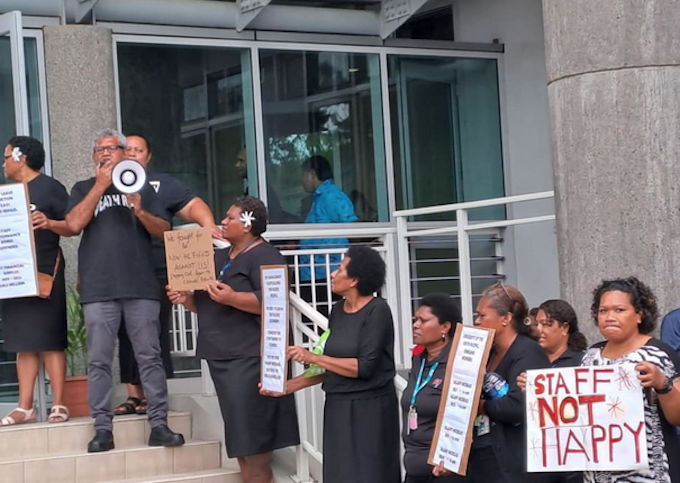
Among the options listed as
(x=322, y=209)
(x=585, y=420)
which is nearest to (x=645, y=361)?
(x=585, y=420)

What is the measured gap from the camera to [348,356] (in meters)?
5.82

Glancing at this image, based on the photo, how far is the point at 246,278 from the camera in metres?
6.62

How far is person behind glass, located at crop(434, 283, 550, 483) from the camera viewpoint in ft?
16.3

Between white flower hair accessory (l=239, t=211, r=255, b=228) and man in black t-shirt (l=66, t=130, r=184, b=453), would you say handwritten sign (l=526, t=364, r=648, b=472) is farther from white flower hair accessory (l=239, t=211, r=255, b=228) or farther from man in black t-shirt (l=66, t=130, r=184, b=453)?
man in black t-shirt (l=66, t=130, r=184, b=453)

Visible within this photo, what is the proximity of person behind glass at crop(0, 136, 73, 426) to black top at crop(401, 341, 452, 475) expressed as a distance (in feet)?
8.63

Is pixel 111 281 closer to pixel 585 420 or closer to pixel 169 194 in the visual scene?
pixel 169 194

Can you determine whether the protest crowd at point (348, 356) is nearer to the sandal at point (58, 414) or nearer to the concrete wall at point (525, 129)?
the sandal at point (58, 414)

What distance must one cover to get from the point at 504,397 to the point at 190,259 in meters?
2.20

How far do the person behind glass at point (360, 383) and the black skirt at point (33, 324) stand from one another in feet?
6.02

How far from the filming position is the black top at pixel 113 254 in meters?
6.87

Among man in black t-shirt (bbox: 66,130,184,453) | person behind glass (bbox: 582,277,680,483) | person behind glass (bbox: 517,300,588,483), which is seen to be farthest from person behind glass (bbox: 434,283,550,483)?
man in black t-shirt (bbox: 66,130,184,453)

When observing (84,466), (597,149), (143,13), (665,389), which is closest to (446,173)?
(143,13)

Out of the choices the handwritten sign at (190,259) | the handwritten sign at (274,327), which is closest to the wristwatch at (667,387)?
the handwritten sign at (274,327)

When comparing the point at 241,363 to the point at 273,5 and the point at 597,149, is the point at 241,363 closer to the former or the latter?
the point at 597,149
